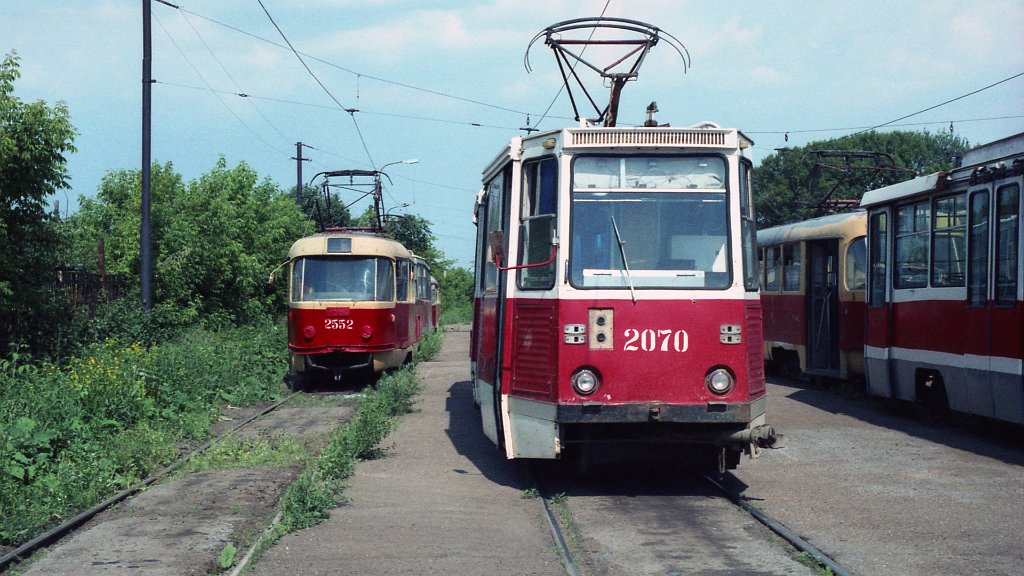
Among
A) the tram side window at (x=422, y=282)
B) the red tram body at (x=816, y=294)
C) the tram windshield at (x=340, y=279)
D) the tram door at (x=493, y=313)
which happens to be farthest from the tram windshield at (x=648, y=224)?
the tram side window at (x=422, y=282)

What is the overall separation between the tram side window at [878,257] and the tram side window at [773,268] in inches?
205

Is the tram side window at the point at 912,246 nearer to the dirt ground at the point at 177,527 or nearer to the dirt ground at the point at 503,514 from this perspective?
the dirt ground at the point at 503,514

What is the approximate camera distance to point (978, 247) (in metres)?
12.3

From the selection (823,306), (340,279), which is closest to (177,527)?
(340,279)

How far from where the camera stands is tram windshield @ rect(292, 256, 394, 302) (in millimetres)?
19828

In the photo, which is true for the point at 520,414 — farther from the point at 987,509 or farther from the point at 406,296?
the point at 406,296

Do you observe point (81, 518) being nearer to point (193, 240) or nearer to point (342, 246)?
point (342, 246)

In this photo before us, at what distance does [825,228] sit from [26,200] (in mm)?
12746

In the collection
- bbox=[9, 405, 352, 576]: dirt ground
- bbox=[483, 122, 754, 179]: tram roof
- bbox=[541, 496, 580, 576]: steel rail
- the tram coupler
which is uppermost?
bbox=[483, 122, 754, 179]: tram roof

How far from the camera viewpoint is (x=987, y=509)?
341 inches

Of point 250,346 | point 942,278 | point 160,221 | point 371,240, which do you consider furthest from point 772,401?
point 160,221

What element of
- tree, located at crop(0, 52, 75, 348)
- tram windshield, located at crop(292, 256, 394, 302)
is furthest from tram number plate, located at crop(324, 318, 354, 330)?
tree, located at crop(0, 52, 75, 348)

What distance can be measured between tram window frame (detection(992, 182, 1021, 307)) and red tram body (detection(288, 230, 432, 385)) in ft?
36.9

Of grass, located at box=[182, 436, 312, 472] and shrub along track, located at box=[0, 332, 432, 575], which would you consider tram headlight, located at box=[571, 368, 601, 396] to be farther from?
grass, located at box=[182, 436, 312, 472]
